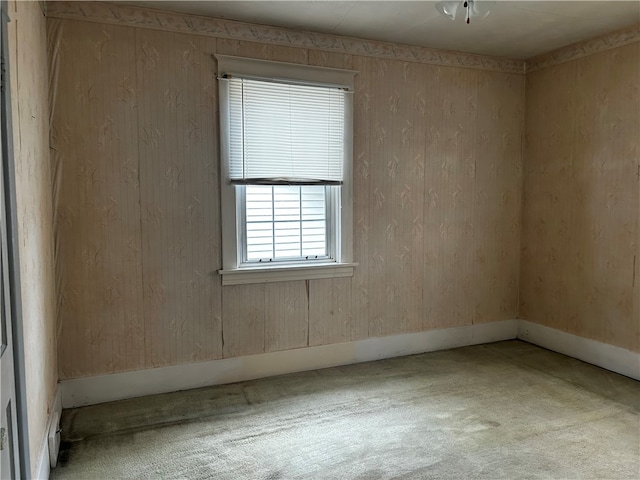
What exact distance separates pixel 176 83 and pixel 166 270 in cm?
130

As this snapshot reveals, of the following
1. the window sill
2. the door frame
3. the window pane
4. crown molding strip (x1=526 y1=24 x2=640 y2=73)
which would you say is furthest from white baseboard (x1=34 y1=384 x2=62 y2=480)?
crown molding strip (x1=526 y1=24 x2=640 y2=73)

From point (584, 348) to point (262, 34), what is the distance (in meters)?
3.63

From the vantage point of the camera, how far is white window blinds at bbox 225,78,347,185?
328cm

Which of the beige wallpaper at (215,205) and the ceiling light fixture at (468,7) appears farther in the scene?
the beige wallpaper at (215,205)

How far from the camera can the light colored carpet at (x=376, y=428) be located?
2.32 m

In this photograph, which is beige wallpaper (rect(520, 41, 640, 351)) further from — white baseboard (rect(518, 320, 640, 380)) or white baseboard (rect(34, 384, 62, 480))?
white baseboard (rect(34, 384, 62, 480))

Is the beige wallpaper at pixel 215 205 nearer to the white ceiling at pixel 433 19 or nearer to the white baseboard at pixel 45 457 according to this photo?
the white ceiling at pixel 433 19

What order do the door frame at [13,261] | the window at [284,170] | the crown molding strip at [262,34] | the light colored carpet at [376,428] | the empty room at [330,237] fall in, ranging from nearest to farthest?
the door frame at [13,261]
the light colored carpet at [376,428]
the empty room at [330,237]
the crown molding strip at [262,34]
the window at [284,170]

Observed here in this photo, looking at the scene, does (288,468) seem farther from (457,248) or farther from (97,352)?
(457,248)

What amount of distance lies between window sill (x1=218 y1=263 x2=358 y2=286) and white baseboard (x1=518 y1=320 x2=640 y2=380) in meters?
1.94

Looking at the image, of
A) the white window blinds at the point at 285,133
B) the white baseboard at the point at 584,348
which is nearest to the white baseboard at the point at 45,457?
the white window blinds at the point at 285,133

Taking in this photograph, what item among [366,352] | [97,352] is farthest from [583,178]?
[97,352]

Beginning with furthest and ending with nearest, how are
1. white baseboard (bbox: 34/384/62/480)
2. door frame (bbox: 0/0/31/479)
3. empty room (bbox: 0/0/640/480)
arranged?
empty room (bbox: 0/0/640/480)
white baseboard (bbox: 34/384/62/480)
door frame (bbox: 0/0/31/479)

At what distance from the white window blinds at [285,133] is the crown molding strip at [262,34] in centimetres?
34
